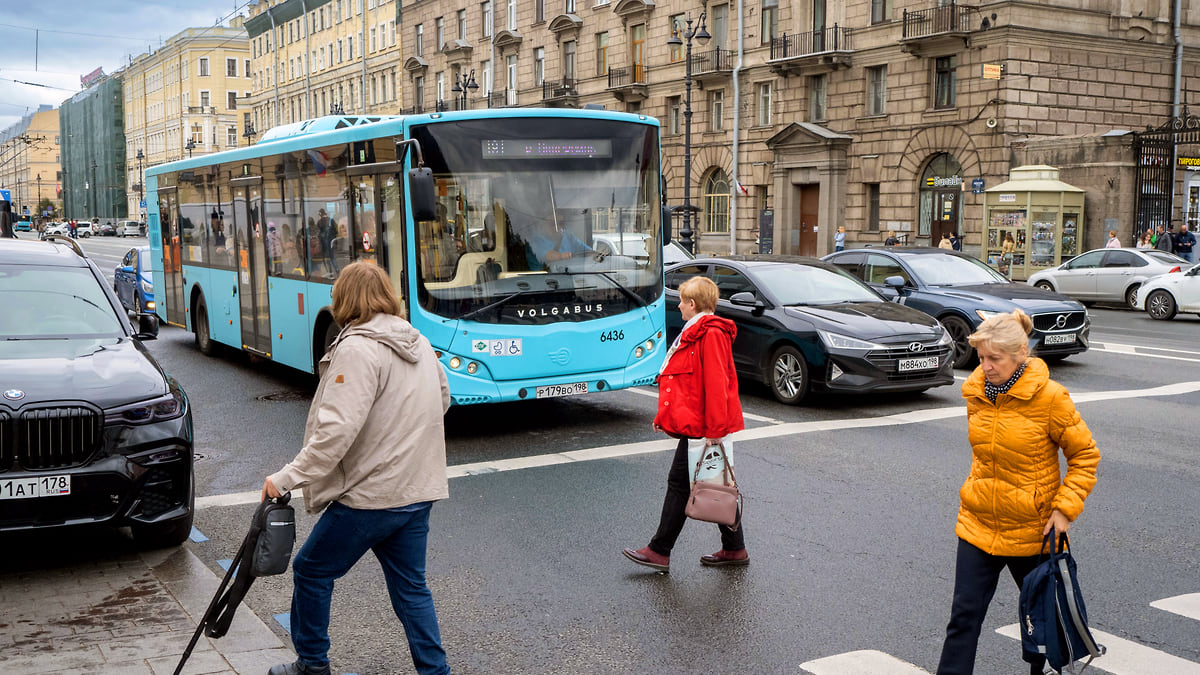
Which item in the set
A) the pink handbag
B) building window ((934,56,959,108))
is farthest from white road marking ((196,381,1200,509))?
building window ((934,56,959,108))

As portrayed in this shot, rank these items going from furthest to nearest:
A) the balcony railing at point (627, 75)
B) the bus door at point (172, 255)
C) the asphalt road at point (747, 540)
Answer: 1. the balcony railing at point (627, 75)
2. the bus door at point (172, 255)
3. the asphalt road at point (747, 540)

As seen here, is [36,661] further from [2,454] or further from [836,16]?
[836,16]

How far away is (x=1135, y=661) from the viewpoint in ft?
15.6

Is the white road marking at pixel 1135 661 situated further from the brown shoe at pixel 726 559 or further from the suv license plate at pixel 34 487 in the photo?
the suv license plate at pixel 34 487

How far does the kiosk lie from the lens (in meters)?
31.4

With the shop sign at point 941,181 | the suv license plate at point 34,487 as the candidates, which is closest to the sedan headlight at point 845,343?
the suv license plate at point 34,487

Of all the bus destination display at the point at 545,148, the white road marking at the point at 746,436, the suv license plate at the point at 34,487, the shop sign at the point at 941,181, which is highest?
the shop sign at the point at 941,181

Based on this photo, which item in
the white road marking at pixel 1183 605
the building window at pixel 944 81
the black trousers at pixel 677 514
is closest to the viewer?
the white road marking at pixel 1183 605

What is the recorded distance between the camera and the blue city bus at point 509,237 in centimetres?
955

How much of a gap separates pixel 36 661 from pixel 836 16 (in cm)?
3981

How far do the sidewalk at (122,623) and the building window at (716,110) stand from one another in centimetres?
4226

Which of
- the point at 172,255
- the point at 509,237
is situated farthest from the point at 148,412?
the point at 172,255

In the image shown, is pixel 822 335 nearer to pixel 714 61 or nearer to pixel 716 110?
pixel 714 61

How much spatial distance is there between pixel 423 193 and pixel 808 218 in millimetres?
36455
